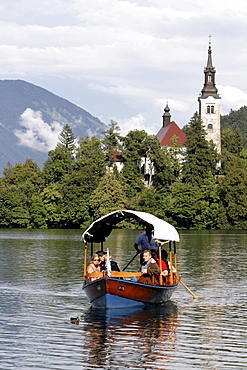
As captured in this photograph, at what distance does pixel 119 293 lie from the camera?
23.9m

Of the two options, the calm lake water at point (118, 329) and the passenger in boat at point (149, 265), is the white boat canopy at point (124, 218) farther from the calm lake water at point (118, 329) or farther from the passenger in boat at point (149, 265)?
the calm lake water at point (118, 329)

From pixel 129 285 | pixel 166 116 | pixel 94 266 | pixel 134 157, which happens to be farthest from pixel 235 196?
pixel 129 285

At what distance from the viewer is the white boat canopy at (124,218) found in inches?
1000

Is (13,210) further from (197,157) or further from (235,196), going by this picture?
(235,196)

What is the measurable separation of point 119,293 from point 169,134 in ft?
406

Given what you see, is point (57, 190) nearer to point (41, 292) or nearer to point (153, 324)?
point (41, 292)

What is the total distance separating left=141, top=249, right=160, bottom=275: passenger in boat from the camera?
25.4 metres

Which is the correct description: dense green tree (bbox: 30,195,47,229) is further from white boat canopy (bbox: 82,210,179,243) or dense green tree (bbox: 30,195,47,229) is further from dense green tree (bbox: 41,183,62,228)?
white boat canopy (bbox: 82,210,179,243)

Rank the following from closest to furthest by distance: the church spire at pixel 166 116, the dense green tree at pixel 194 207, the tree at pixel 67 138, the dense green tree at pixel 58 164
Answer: the dense green tree at pixel 194 207 → the dense green tree at pixel 58 164 → the tree at pixel 67 138 → the church spire at pixel 166 116

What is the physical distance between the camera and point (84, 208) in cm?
12069

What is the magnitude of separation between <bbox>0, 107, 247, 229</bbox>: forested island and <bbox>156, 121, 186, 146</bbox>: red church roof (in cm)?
382

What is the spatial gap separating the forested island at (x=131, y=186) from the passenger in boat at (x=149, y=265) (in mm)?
90631

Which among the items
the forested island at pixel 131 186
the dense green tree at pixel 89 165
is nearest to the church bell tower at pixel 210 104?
the forested island at pixel 131 186

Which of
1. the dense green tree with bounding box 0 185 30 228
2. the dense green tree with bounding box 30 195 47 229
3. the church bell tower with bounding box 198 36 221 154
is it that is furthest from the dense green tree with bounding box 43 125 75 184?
the church bell tower with bounding box 198 36 221 154
